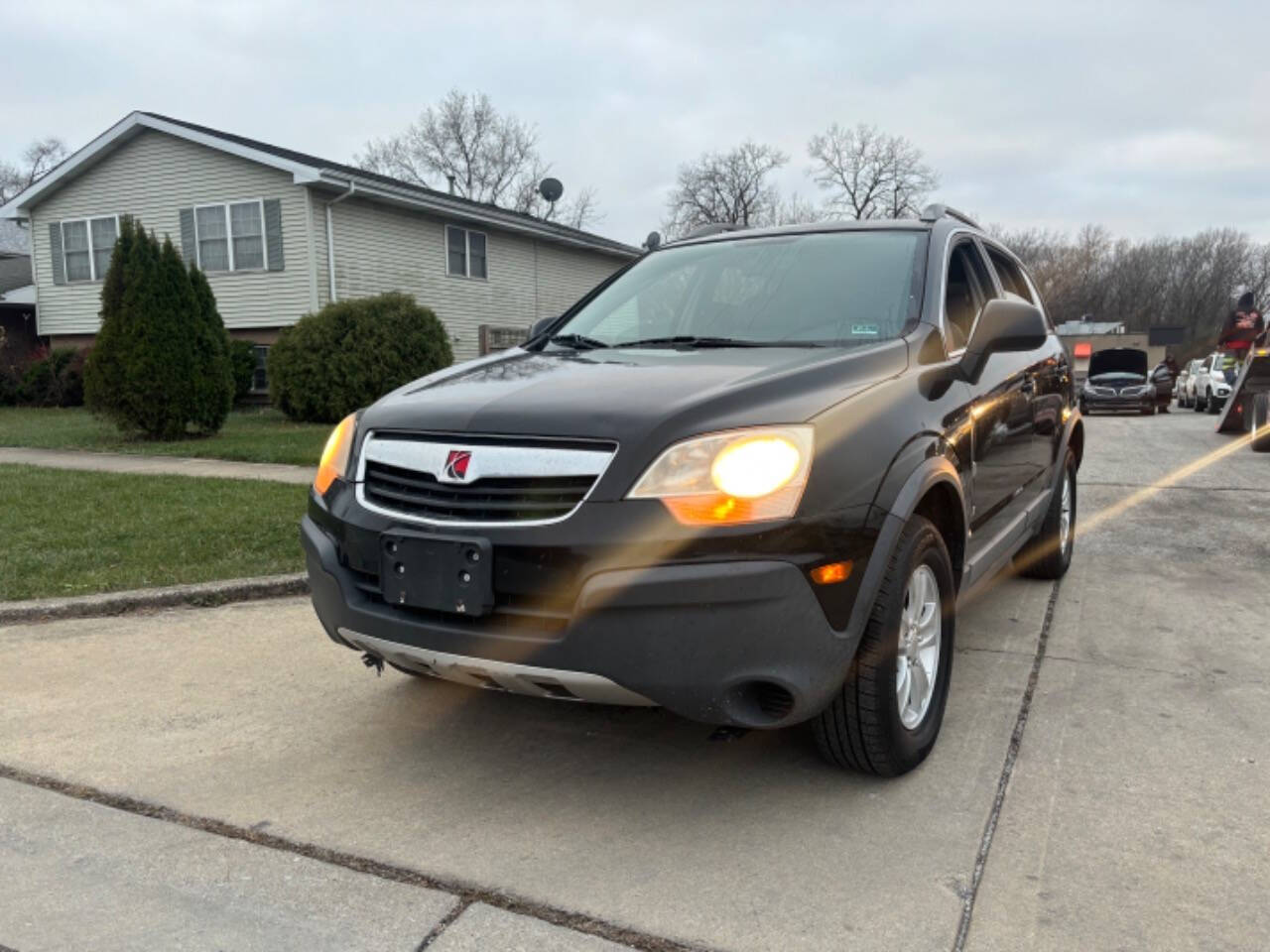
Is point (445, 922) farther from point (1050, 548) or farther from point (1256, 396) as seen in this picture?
point (1256, 396)

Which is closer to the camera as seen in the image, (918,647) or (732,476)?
(732,476)

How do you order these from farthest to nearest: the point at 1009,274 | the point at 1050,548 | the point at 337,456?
the point at 1050,548, the point at 1009,274, the point at 337,456

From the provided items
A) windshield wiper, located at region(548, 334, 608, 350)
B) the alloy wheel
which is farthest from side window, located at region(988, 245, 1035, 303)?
the alloy wheel

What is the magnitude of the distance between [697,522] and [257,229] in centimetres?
1849

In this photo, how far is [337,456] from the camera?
122 inches

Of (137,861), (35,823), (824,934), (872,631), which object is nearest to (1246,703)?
(872,631)

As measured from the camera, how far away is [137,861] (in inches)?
99.4

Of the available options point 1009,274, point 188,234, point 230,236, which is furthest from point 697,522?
point 188,234

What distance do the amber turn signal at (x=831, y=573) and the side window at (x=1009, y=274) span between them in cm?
253

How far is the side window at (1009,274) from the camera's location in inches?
179

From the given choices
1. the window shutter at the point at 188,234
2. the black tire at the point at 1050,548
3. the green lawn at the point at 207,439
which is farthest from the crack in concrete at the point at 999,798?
the window shutter at the point at 188,234

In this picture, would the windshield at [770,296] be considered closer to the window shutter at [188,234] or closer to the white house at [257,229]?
the white house at [257,229]

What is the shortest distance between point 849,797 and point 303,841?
5.01ft

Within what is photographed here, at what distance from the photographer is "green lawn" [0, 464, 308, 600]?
522 centimetres
